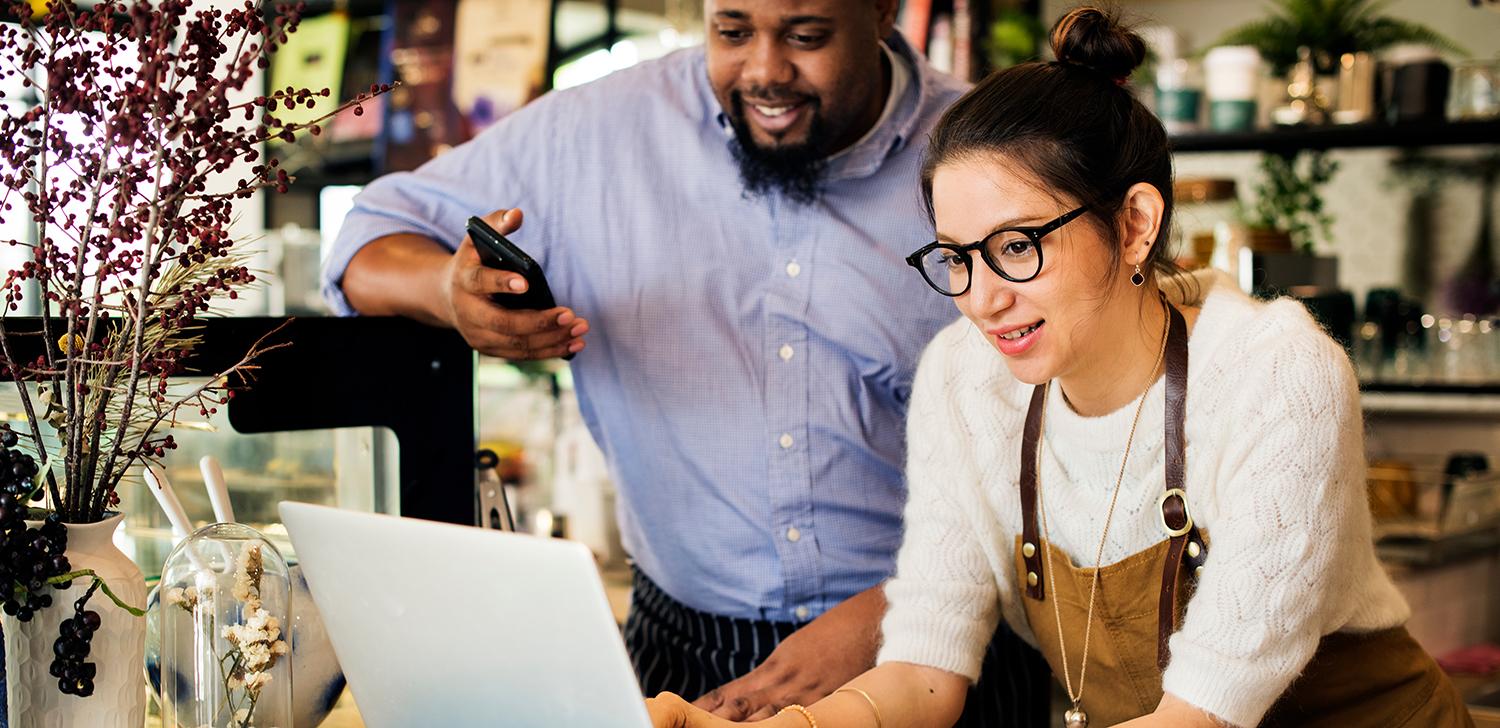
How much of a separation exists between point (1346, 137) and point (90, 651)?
3.00 meters

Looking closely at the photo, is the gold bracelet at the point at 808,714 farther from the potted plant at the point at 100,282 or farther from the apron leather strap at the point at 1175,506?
the potted plant at the point at 100,282

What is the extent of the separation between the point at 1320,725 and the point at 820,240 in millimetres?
839

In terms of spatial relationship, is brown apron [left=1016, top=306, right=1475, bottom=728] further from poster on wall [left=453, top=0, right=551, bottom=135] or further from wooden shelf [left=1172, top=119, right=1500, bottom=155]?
poster on wall [left=453, top=0, right=551, bottom=135]

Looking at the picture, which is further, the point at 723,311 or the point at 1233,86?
the point at 1233,86

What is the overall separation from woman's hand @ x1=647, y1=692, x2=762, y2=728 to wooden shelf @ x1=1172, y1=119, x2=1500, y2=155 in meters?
2.33

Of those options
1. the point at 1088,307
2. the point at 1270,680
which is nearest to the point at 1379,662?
the point at 1270,680

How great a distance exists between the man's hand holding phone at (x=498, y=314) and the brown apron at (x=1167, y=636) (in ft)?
1.73

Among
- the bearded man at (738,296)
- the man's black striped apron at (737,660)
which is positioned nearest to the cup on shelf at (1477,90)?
the bearded man at (738,296)

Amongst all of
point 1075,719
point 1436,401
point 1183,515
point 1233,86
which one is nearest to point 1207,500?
point 1183,515

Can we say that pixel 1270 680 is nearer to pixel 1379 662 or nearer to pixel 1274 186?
pixel 1379 662

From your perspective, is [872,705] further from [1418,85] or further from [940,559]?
[1418,85]

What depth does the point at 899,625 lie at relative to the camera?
1498 mm

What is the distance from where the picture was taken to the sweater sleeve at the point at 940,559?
148 cm

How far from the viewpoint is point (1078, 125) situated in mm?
1342
